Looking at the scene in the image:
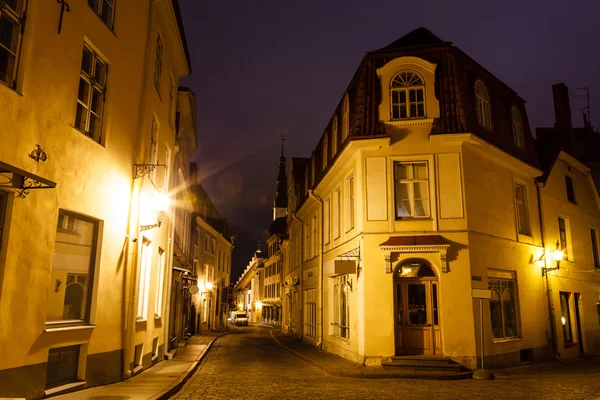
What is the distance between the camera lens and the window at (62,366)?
835 centimetres

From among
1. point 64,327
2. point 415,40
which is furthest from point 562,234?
point 64,327

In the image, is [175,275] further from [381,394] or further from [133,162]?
[381,394]

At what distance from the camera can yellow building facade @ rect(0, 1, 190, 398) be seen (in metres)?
7.25

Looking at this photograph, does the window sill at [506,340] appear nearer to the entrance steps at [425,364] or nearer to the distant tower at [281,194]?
the entrance steps at [425,364]

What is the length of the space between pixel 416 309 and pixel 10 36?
498 inches

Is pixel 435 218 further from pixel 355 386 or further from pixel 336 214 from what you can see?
pixel 355 386

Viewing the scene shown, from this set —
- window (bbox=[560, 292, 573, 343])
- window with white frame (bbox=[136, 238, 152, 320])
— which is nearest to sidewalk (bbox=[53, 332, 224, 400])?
window with white frame (bbox=[136, 238, 152, 320])

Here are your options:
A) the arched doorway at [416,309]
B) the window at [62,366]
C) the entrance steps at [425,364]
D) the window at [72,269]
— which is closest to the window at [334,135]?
the arched doorway at [416,309]

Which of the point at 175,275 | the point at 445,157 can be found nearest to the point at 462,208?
the point at 445,157

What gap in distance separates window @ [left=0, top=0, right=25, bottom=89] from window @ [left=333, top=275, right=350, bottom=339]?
12.9m

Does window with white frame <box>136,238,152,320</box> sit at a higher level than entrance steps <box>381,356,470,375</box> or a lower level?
higher

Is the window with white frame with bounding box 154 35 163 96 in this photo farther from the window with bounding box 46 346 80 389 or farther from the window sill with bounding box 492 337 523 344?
the window sill with bounding box 492 337 523 344

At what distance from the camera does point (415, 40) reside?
17875 mm

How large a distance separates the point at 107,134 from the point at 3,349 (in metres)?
4.80
